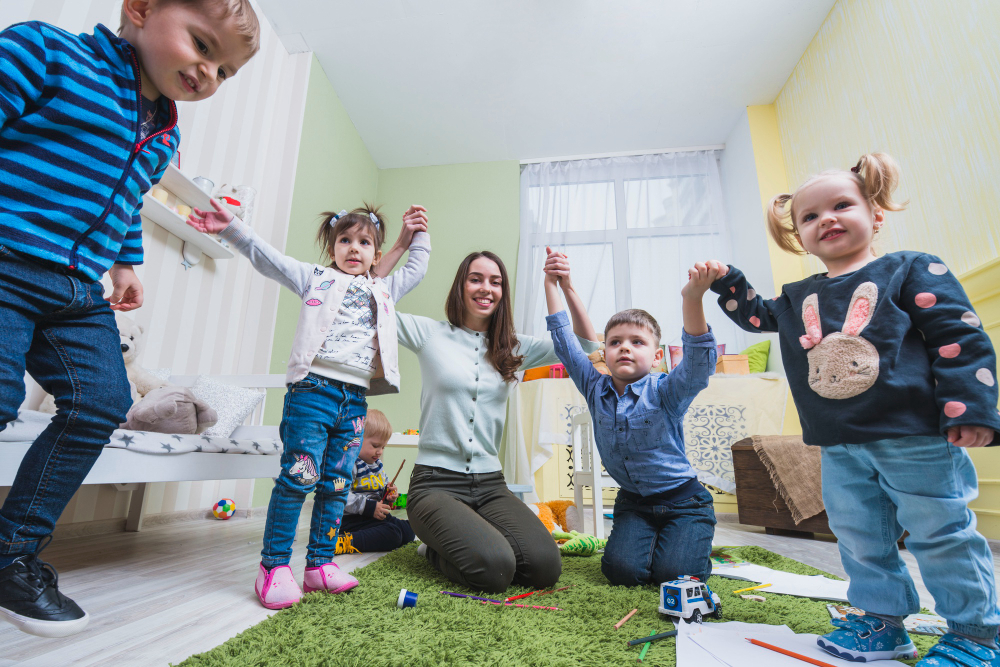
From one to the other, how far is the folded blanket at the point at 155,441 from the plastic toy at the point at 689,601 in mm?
1179

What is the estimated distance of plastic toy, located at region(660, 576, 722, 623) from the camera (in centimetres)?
89

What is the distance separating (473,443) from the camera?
1.36m

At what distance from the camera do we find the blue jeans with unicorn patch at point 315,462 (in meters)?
1.04

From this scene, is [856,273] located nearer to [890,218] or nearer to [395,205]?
[890,218]

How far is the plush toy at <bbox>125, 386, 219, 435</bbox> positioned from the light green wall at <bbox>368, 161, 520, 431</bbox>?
210 centimetres

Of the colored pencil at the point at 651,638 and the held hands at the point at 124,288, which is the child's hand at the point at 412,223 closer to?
the held hands at the point at 124,288

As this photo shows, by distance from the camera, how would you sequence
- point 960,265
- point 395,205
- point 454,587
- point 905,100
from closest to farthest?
point 454,587, point 960,265, point 905,100, point 395,205

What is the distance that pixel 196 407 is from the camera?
1.44m

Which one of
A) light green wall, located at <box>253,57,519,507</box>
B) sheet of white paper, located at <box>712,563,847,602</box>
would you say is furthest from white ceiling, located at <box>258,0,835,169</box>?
sheet of white paper, located at <box>712,563,847,602</box>

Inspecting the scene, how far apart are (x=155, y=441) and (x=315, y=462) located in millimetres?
511

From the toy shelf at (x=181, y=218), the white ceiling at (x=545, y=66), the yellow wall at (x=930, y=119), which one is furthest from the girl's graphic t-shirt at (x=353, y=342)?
the white ceiling at (x=545, y=66)

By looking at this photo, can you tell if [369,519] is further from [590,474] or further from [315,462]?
[590,474]

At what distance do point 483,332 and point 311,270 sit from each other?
52cm

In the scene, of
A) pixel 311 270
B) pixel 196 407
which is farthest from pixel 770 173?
pixel 196 407
